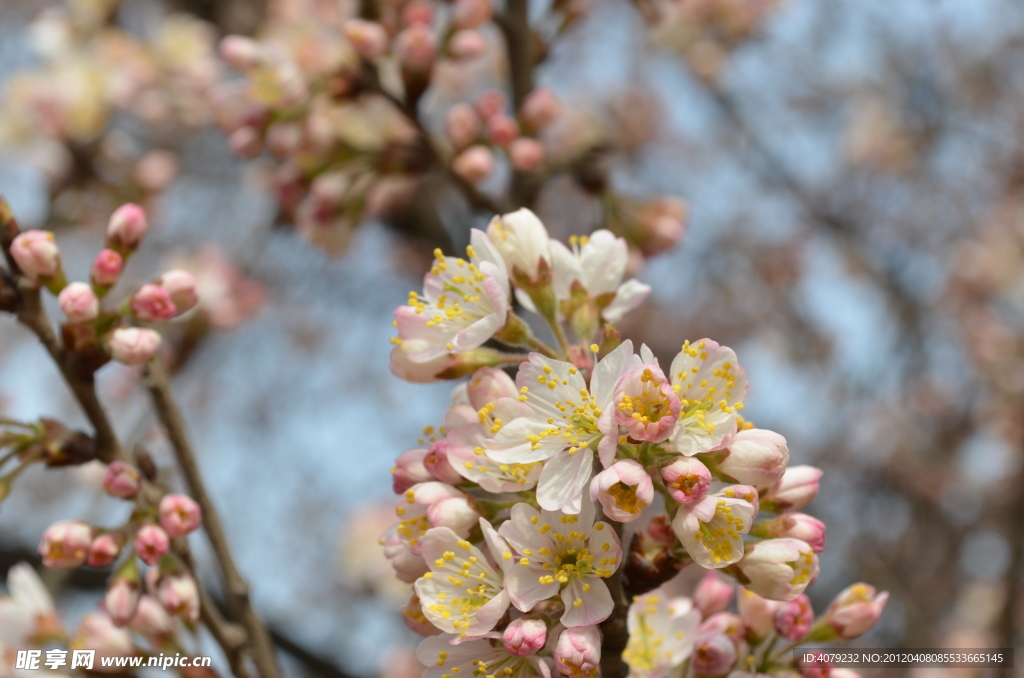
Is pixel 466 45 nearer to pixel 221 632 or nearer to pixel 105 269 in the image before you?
pixel 105 269

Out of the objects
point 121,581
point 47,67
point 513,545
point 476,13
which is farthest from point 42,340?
point 47,67

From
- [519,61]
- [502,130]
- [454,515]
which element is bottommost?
[454,515]

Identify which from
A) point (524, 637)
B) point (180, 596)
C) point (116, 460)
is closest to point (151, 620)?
point (180, 596)

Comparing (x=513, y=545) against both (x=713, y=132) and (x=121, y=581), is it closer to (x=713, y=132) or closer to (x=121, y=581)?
(x=121, y=581)

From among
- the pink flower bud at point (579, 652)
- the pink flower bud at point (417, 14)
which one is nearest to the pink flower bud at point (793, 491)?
the pink flower bud at point (579, 652)

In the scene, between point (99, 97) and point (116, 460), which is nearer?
point (116, 460)

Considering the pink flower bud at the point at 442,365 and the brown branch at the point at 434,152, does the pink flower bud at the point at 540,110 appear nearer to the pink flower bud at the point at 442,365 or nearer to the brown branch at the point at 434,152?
the brown branch at the point at 434,152

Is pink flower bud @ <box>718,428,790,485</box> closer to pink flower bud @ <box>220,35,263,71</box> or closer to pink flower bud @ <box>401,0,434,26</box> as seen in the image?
pink flower bud @ <box>401,0,434,26</box>
